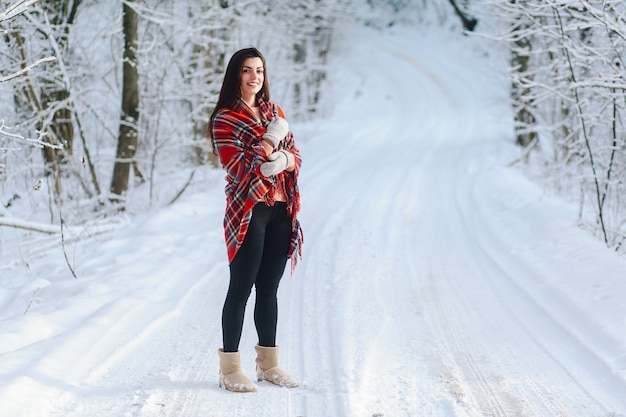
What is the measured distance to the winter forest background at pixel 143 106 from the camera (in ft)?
21.6

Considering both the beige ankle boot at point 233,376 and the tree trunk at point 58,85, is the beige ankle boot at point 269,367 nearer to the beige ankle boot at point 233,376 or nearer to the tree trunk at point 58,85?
the beige ankle boot at point 233,376

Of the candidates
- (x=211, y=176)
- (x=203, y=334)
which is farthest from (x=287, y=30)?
(x=203, y=334)

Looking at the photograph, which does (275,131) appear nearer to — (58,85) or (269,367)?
(269,367)

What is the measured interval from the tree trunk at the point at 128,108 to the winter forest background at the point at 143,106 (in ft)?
0.06

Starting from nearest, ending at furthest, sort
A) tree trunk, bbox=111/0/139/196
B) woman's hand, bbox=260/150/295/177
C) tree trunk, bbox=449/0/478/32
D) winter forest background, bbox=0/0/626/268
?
woman's hand, bbox=260/150/295/177 → winter forest background, bbox=0/0/626/268 → tree trunk, bbox=111/0/139/196 → tree trunk, bbox=449/0/478/32

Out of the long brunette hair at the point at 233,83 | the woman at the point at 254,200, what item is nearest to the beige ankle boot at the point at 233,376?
the woman at the point at 254,200

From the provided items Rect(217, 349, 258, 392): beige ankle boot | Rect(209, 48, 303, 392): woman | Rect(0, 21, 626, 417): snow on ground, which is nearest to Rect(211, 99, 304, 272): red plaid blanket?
Rect(209, 48, 303, 392): woman

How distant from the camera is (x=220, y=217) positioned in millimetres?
A: 7742

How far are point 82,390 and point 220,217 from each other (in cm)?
460

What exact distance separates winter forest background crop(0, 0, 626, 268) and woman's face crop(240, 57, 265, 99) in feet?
9.67

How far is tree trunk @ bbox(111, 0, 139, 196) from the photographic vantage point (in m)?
8.79

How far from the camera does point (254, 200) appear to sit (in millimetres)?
3188

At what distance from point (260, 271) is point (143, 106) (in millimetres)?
7262

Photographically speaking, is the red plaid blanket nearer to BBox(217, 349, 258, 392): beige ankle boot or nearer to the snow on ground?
BBox(217, 349, 258, 392): beige ankle boot
